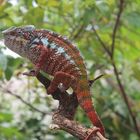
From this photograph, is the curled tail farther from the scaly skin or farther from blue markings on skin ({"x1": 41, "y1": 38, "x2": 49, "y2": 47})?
blue markings on skin ({"x1": 41, "y1": 38, "x2": 49, "y2": 47})

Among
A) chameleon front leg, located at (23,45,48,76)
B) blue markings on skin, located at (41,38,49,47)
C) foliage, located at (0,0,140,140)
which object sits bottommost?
chameleon front leg, located at (23,45,48,76)

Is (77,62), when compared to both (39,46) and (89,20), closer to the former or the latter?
(39,46)

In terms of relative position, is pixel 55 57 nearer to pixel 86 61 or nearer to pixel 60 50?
pixel 60 50

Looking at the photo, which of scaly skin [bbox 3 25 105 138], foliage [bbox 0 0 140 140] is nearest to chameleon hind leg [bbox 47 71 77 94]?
scaly skin [bbox 3 25 105 138]

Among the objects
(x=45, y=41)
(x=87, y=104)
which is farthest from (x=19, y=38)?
(x=87, y=104)

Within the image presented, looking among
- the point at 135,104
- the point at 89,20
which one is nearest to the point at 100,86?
the point at 135,104

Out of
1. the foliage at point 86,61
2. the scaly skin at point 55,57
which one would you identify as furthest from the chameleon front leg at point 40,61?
the foliage at point 86,61

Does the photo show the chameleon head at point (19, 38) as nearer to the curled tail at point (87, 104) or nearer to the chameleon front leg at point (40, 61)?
the chameleon front leg at point (40, 61)

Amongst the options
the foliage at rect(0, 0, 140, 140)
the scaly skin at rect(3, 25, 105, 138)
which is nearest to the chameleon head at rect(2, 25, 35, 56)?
the scaly skin at rect(3, 25, 105, 138)

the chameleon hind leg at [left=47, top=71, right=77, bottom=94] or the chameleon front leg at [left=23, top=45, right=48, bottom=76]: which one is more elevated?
the chameleon front leg at [left=23, top=45, right=48, bottom=76]

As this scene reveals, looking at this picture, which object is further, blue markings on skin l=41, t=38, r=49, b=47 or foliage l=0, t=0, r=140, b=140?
foliage l=0, t=0, r=140, b=140
